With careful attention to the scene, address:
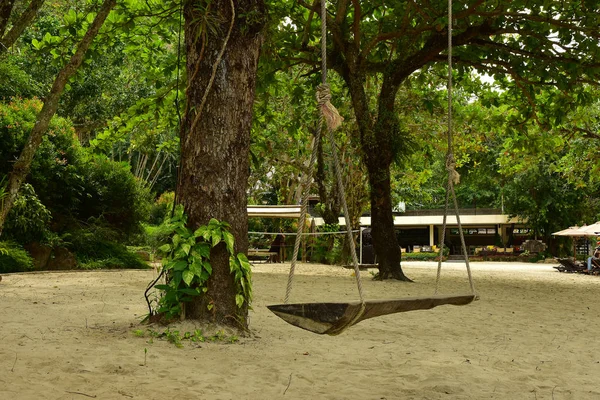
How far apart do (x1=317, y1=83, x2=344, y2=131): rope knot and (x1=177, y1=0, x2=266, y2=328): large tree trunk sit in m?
1.89

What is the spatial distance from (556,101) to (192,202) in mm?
8097

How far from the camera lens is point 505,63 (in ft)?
34.5

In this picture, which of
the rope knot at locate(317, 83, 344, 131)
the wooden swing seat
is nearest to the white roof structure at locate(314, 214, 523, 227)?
the rope knot at locate(317, 83, 344, 131)

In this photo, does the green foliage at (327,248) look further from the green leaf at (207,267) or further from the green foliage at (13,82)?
the green leaf at (207,267)

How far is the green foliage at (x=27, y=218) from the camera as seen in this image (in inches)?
411

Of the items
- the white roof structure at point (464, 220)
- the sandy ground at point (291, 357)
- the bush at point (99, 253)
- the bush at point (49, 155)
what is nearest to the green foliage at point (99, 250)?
the bush at point (99, 253)

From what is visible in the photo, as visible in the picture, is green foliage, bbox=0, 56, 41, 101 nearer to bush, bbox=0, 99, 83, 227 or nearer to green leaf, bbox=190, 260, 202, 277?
bush, bbox=0, 99, 83, 227

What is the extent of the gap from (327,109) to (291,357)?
209cm

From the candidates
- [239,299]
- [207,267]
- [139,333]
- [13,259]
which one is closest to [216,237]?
[207,267]

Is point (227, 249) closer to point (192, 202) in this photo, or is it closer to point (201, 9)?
point (192, 202)

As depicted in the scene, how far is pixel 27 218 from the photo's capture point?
34.9 ft

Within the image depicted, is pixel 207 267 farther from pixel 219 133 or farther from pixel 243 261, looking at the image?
pixel 219 133

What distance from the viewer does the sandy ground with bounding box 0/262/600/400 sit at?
3.69 meters

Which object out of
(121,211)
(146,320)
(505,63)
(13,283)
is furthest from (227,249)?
(121,211)
